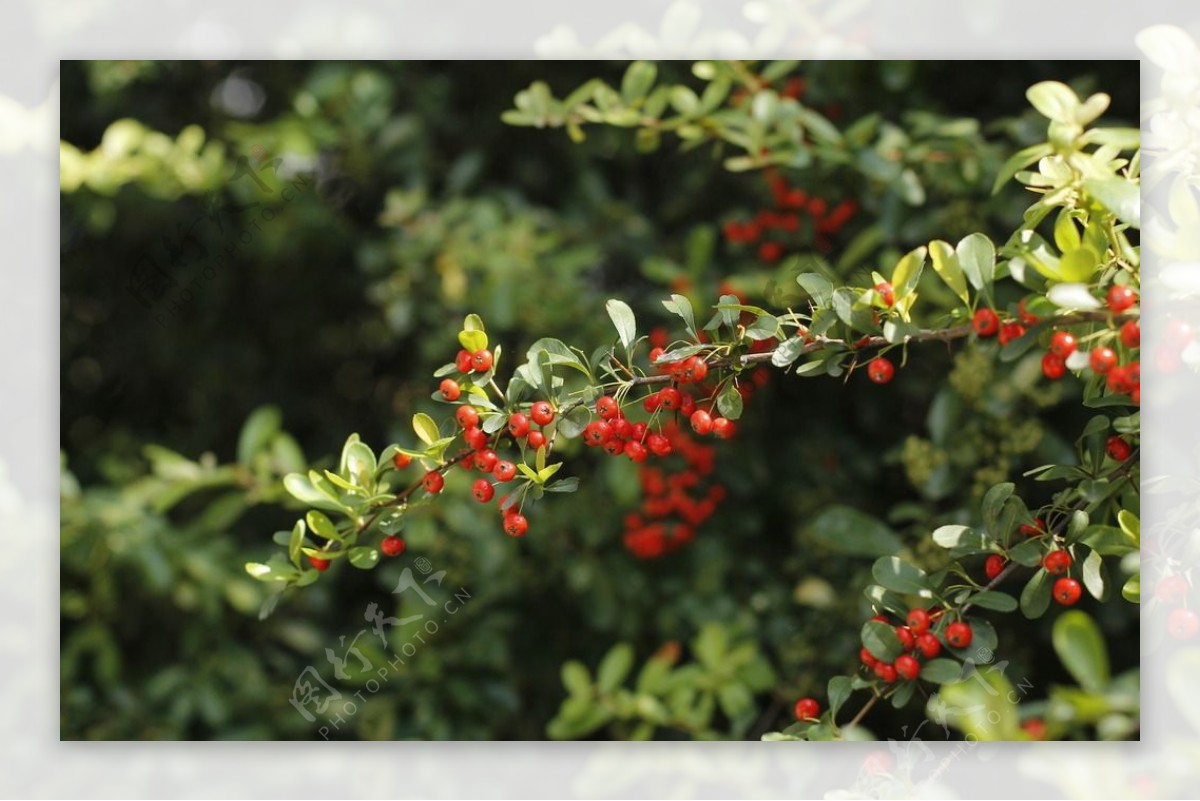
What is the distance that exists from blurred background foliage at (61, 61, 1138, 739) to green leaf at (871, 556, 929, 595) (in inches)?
16.8

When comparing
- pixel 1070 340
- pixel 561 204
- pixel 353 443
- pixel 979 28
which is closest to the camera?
pixel 1070 340

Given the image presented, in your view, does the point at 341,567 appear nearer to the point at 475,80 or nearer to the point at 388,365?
the point at 388,365

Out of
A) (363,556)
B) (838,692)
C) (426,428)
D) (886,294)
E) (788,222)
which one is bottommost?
(838,692)

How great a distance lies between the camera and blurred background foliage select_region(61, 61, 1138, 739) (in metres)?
1.46

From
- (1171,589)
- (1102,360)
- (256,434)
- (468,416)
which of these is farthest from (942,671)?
(256,434)

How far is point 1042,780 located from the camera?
1121 mm

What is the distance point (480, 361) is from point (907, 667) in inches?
15.9

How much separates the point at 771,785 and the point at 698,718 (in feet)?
0.71

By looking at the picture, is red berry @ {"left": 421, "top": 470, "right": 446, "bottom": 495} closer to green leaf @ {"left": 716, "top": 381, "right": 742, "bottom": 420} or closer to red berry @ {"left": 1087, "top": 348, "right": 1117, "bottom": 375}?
green leaf @ {"left": 716, "top": 381, "right": 742, "bottom": 420}

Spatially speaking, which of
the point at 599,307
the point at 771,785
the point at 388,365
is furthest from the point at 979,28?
the point at 388,365

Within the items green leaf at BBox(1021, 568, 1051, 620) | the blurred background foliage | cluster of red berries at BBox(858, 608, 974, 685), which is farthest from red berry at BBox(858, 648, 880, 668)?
the blurred background foliage

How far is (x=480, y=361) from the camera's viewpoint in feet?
2.70

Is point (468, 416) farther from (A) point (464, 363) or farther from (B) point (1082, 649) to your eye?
(B) point (1082, 649)

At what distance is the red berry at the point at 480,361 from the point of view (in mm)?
822
